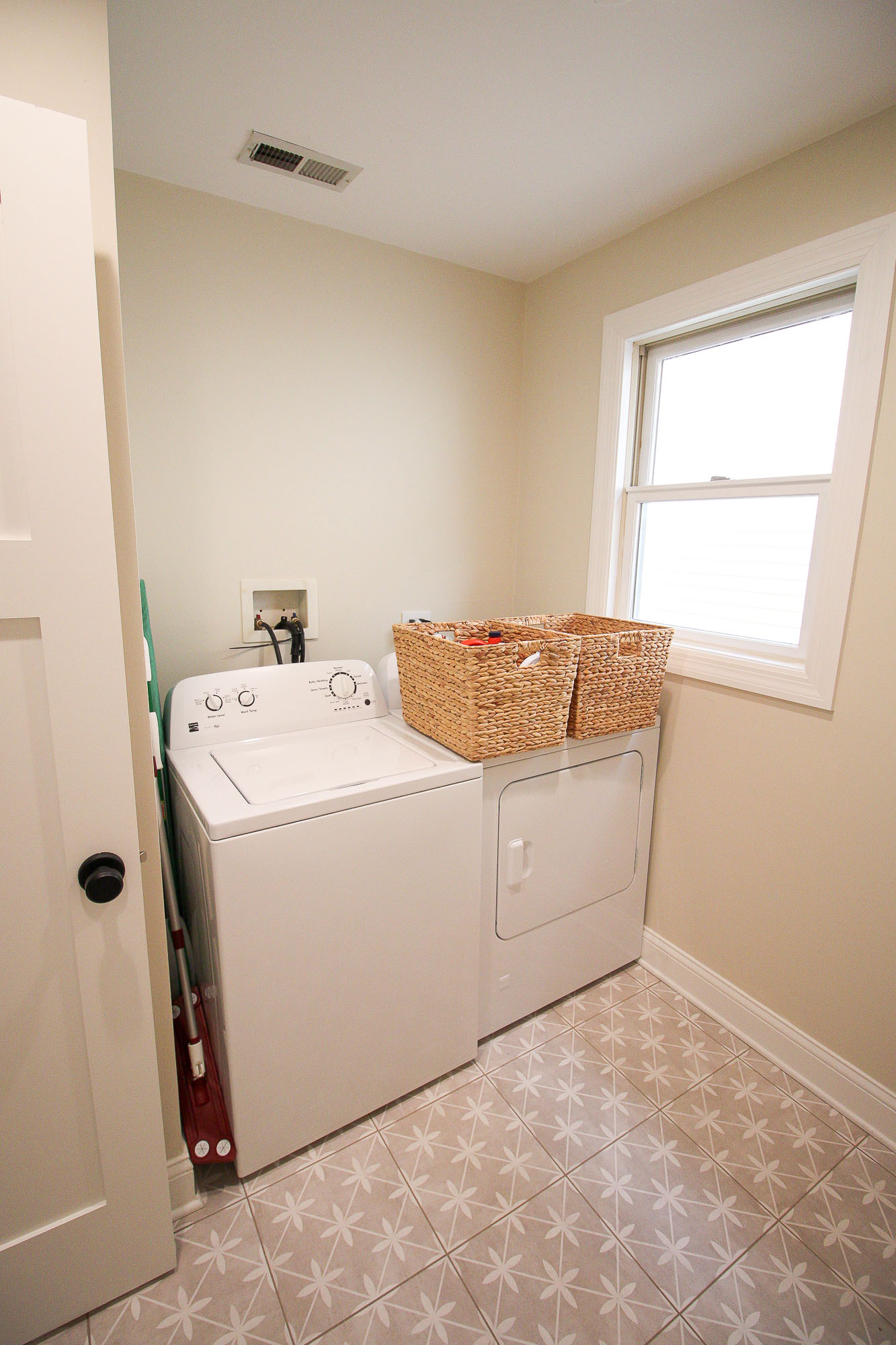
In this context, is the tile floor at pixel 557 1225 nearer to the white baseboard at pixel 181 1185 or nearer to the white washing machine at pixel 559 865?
the white baseboard at pixel 181 1185

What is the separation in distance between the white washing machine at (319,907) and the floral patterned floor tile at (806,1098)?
0.79m

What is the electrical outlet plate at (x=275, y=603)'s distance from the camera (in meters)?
1.92

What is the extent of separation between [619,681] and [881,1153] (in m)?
1.25

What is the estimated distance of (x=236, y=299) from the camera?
5.84ft

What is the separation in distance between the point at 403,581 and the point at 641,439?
93 centimetres

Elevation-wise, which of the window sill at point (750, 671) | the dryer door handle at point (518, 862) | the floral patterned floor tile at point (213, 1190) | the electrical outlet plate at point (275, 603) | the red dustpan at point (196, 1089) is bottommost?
the floral patterned floor tile at point (213, 1190)

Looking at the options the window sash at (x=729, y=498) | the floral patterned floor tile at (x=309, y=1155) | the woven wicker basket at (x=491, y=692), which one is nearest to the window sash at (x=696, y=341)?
the window sash at (x=729, y=498)

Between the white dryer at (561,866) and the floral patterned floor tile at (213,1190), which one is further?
the white dryer at (561,866)

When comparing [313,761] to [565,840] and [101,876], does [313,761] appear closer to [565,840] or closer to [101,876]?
[101,876]

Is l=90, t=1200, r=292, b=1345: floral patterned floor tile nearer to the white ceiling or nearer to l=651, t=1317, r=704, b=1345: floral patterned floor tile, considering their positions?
l=651, t=1317, r=704, b=1345: floral patterned floor tile

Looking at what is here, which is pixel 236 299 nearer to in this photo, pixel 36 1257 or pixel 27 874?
pixel 27 874

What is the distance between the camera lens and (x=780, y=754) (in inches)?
64.9

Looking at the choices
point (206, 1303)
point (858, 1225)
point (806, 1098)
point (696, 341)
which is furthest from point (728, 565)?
point (206, 1303)

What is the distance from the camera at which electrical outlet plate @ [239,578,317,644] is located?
1924 mm
